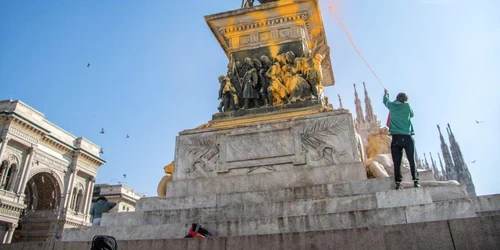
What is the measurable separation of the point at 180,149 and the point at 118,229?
230cm

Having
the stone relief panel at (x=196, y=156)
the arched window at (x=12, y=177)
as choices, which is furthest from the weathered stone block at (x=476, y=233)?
the arched window at (x=12, y=177)

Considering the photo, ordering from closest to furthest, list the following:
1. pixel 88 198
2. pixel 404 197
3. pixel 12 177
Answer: pixel 404 197 → pixel 12 177 → pixel 88 198

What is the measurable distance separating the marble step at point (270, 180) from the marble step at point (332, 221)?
136cm

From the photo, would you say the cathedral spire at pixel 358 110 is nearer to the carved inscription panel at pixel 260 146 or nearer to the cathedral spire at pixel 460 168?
the cathedral spire at pixel 460 168

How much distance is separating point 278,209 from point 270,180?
1121 millimetres

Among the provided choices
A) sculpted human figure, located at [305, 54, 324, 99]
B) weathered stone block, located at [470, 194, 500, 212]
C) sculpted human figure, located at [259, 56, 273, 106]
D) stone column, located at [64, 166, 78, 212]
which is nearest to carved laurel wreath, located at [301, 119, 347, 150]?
sculpted human figure, located at [305, 54, 324, 99]

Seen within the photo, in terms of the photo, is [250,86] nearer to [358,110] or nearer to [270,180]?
[270,180]

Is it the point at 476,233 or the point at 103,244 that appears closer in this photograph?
the point at 103,244

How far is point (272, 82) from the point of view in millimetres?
8414

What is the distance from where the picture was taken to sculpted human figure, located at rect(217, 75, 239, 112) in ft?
28.2

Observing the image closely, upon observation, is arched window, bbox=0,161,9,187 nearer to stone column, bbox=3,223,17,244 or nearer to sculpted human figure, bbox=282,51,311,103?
stone column, bbox=3,223,17,244

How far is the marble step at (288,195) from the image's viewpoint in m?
5.32

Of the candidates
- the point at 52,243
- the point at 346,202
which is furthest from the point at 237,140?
the point at 52,243

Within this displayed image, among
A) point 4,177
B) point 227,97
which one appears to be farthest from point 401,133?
point 4,177
